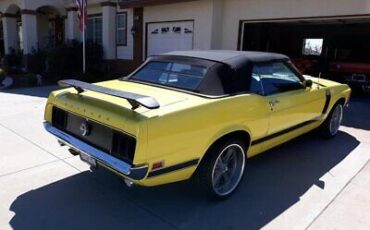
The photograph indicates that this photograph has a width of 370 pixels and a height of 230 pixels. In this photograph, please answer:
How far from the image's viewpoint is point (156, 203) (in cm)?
346

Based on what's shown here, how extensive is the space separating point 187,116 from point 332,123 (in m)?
3.64

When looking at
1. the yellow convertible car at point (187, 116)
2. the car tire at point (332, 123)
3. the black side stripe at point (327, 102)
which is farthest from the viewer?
the car tire at point (332, 123)

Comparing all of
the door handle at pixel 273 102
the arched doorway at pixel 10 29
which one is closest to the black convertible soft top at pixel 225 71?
the door handle at pixel 273 102

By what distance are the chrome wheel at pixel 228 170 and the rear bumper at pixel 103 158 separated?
0.97 m

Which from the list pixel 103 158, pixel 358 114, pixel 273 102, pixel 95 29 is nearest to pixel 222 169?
pixel 273 102

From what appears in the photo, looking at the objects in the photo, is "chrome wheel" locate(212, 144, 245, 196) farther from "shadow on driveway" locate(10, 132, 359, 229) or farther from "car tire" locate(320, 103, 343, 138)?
"car tire" locate(320, 103, 343, 138)

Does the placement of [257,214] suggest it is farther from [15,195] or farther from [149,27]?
[149,27]

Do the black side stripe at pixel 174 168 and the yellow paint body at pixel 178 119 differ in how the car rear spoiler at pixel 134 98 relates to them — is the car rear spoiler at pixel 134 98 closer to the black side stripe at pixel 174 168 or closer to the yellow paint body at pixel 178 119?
the yellow paint body at pixel 178 119

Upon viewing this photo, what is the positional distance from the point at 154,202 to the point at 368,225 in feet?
6.91

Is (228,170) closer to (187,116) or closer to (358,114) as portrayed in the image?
(187,116)

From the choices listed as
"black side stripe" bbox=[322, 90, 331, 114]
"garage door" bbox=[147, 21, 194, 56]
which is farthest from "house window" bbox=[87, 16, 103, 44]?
"black side stripe" bbox=[322, 90, 331, 114]

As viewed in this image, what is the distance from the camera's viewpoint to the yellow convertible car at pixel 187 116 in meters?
2.83

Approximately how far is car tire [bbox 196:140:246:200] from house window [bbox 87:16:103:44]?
1329 cm

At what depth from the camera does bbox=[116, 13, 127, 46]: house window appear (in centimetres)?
1427
